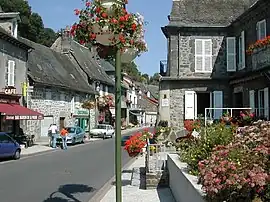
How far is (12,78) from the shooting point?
93.7 feet

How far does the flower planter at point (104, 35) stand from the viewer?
6.12 metres

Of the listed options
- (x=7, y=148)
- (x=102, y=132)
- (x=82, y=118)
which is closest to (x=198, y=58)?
(x=7, y=148)

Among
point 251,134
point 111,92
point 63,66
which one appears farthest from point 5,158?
point 111,92

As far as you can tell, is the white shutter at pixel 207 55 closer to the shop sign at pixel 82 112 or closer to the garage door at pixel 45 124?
the garage door at pixel 45 124

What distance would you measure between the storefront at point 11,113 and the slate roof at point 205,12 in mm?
10689

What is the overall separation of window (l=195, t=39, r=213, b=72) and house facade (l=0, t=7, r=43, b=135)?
439 inches

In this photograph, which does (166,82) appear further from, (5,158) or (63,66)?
(63,66)

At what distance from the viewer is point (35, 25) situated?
206ft

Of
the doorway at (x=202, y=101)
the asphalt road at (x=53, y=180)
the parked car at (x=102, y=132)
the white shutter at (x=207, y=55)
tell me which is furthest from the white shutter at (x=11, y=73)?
the parked car at (x=102, y=132)

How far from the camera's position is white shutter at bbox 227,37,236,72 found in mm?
24250

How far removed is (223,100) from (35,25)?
146ft

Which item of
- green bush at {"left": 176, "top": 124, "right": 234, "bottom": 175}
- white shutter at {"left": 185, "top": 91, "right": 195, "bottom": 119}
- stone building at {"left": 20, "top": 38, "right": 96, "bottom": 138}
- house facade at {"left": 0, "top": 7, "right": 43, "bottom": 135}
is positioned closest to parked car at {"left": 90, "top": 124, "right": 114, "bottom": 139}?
stone building at {"left": 20, "top": 38, "right": 96, "bottom": 138}

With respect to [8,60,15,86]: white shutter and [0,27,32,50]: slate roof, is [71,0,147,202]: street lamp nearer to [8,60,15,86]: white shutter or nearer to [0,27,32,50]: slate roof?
[0,27,32,50]: slate roof

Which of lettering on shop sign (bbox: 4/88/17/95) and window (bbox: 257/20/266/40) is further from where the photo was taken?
lettering on shop sign (bbox: 4/88/17/95)
